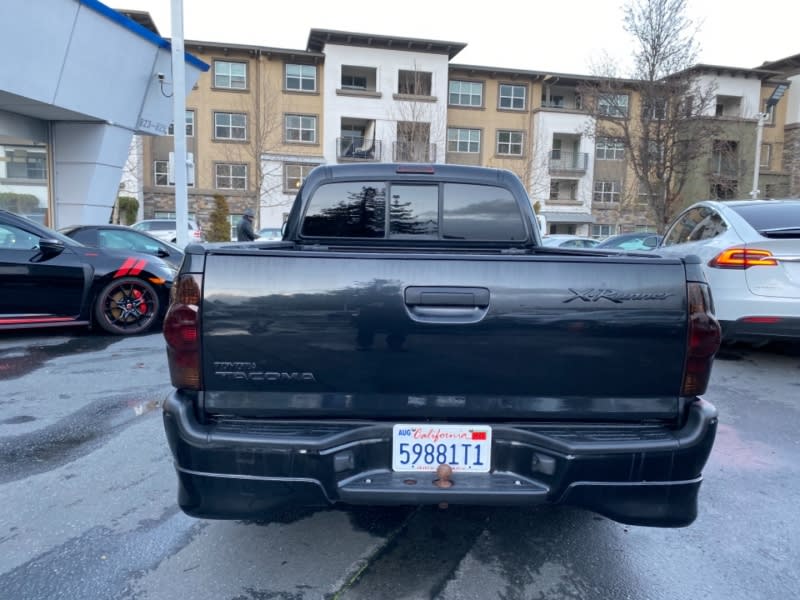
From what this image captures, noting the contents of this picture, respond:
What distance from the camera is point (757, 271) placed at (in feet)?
16.9

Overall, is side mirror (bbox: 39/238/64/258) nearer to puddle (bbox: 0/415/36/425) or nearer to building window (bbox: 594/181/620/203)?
puddle (bbox: 0/415/36/425)

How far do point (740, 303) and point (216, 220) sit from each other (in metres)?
23.9

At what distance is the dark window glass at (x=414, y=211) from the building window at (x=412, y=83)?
3053cm

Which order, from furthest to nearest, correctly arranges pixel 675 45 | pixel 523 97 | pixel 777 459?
pixel 523 97 → pixel 675 45 → pixel 777 459

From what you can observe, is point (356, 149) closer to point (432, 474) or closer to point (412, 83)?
point (412, 83)

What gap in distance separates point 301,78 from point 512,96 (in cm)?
1324

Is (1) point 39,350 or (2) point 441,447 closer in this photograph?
(2) point 441,447

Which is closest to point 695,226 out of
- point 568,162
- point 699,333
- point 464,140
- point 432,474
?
point 699,333

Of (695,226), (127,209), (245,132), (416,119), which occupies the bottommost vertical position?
(695,226)

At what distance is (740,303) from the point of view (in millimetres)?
5211

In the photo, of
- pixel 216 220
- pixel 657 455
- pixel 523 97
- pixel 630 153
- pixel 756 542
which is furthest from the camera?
pixel 523 97

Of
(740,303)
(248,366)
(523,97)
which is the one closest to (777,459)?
(740,303)

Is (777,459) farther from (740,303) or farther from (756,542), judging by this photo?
(740,303)

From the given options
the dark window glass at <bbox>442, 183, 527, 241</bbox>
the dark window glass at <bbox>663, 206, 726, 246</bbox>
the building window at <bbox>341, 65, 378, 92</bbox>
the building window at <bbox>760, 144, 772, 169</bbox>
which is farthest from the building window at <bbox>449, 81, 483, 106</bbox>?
the dark window glass at <bbox>442, 183, 527, 241</bbox>
